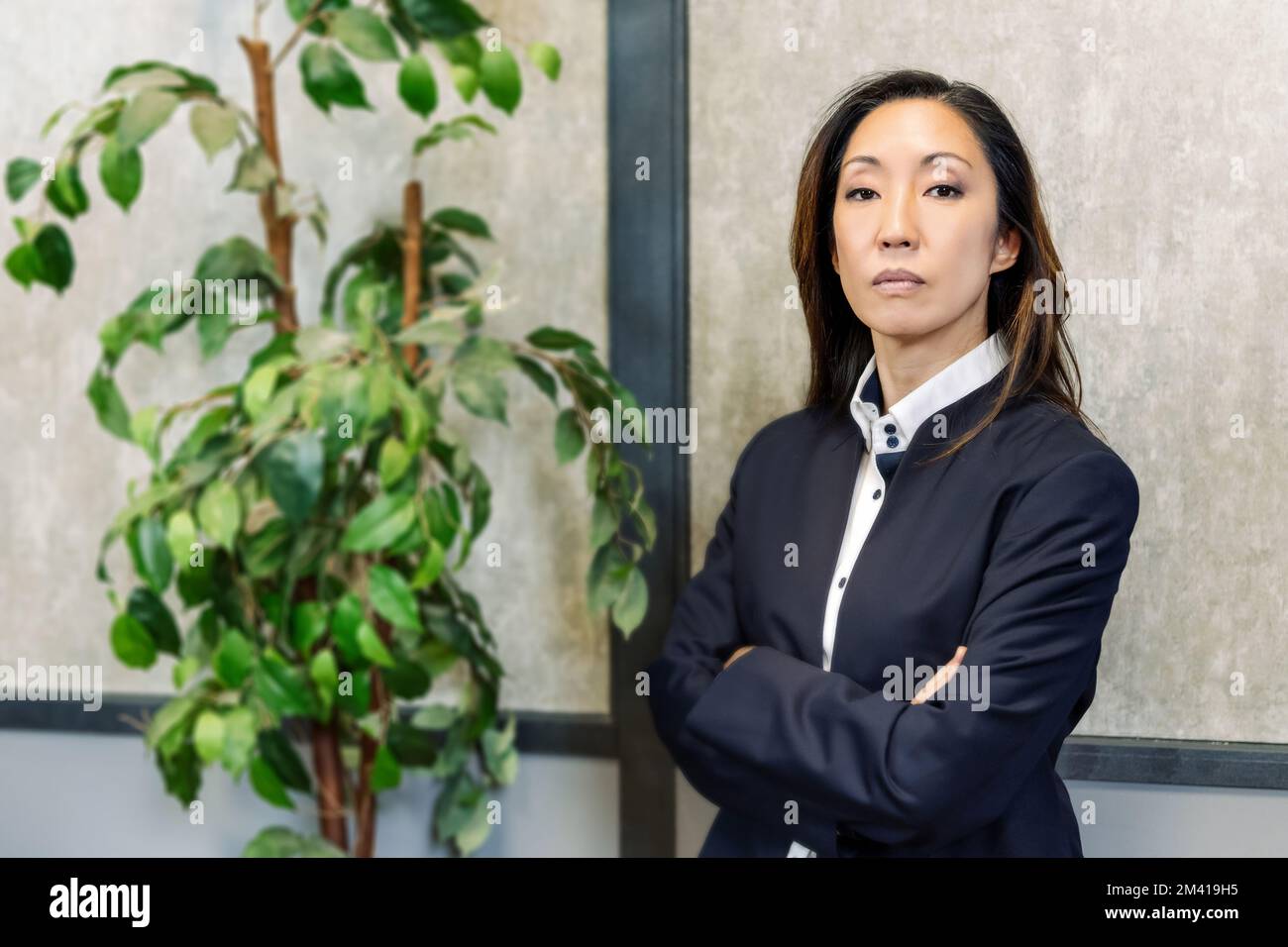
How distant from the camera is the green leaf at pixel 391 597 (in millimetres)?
1434

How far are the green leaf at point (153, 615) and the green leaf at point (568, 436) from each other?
1.86 feet

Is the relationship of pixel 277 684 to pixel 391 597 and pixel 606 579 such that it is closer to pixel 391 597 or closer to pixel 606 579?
A: pixel 391 597

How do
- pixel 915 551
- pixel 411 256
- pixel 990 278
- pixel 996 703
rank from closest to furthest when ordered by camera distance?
1. pixel 996 703
2. pixel 915 551
3. pixel 990 278
4. pixel 411 256

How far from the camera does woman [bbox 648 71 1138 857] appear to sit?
1.12 metres

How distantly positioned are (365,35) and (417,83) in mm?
91

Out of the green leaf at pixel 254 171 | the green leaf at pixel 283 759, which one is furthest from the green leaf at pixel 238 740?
the green leaf at pixel 254 171

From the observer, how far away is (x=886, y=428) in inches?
50.8

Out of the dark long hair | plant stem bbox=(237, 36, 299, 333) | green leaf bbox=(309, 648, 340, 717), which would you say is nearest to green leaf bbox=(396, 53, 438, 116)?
plant stem bbox=(237, 36, 299, 333)

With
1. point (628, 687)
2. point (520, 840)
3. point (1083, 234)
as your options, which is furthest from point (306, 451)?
point (1083, 234)

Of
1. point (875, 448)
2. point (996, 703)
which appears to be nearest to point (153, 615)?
point (875, 448)

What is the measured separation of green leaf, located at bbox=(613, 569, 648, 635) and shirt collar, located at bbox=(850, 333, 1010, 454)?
0.43 m

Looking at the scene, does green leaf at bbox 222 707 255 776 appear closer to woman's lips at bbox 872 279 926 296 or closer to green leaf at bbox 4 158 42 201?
green leaf at bbox 4 158 42 201

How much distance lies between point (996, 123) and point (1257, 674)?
33.4 inches

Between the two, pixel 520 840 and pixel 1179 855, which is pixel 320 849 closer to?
pixel 520 840
